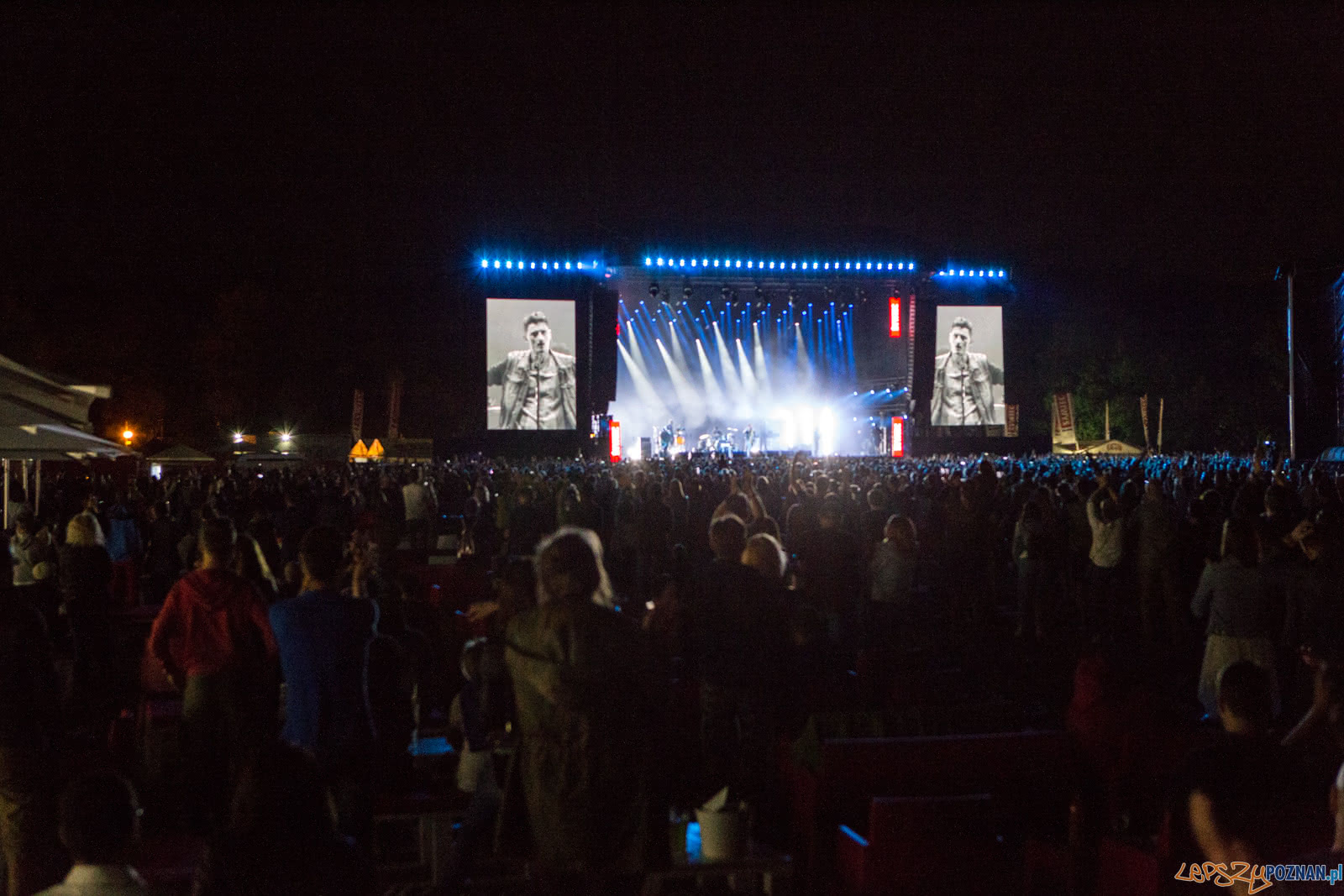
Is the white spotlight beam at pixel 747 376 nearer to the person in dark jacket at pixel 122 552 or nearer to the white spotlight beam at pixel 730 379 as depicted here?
the white spotlight beam at pixel 730 379

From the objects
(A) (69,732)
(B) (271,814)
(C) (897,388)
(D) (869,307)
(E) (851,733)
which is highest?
(D) (869,307)

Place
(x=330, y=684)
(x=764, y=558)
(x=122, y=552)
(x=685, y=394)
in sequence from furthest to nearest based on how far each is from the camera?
1. (x=685, y=394)
2. (x=122, y=552)
3. (x=764, y=558)
4. (x=330, y=684)

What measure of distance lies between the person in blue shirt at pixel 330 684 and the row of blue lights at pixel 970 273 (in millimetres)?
29397

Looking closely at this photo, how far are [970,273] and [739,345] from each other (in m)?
7.86

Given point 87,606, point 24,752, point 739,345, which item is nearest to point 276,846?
point 24,752

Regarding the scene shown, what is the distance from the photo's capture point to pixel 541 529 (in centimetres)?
1209

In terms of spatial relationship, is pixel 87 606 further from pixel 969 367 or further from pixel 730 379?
pixel 730 379

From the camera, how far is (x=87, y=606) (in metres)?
7.34

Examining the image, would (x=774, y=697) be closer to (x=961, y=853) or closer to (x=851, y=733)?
(x=851, y=733)

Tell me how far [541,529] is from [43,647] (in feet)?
27.5

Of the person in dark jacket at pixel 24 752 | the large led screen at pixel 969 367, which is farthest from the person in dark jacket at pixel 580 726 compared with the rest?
the large led screen at pixel 969 367

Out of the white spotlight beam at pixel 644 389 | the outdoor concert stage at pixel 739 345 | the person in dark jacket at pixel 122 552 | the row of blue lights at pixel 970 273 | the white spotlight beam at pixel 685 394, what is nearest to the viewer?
the person in dark jacket at pixel 122 552

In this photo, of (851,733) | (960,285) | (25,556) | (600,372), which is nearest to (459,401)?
(600,372)

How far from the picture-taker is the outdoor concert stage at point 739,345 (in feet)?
96.8
